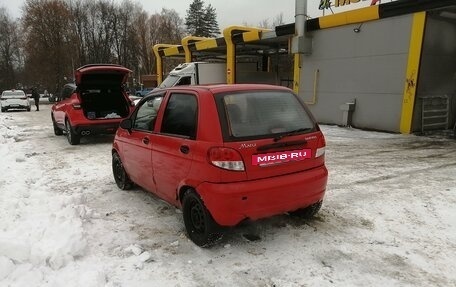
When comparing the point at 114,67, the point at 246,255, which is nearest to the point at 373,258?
the point at 246,255

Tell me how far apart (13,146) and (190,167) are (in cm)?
869

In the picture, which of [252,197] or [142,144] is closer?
[252,197]

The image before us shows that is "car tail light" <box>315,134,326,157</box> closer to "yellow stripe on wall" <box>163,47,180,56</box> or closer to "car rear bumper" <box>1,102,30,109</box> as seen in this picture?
"yellow stripe on wall" <box>163,47,180,56</box>

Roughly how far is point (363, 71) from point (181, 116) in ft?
32.7

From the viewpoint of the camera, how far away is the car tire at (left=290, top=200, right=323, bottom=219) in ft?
14.9

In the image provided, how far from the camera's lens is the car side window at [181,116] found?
13.4ft

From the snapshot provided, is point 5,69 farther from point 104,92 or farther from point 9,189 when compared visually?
point 9,189

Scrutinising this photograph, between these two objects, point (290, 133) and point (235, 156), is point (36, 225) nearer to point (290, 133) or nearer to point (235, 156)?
point (235, 156)

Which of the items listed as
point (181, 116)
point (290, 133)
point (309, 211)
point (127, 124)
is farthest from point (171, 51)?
point (290, 133)

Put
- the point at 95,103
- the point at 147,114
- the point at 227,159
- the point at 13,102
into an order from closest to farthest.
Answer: the point at 227,159
the point at 147,114
the point at 95,103
the point at 13,102

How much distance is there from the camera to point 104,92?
1127 cm

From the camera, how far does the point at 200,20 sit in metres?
67.4

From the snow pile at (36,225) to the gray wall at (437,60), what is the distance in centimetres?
1011

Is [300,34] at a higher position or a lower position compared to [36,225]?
higher
